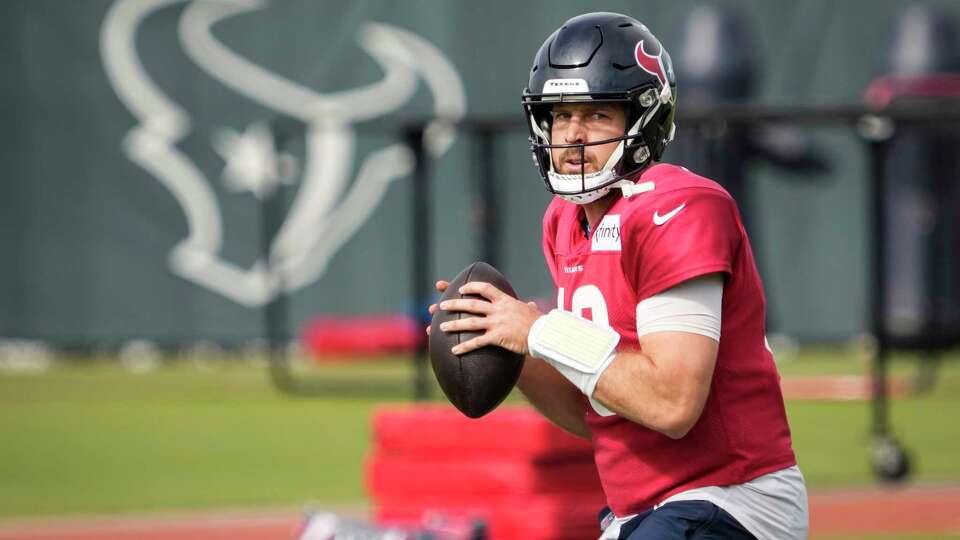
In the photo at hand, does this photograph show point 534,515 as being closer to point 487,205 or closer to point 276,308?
point 487,205

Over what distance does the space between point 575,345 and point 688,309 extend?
11.0 inches

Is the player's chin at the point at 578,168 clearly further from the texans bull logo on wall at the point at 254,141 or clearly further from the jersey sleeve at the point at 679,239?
the texans bull logo on wall at the point at 254,141

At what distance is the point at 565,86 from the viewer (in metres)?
3.91

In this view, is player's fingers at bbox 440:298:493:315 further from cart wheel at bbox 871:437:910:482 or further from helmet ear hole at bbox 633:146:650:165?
cart wheel at bbox 871:437:910:482

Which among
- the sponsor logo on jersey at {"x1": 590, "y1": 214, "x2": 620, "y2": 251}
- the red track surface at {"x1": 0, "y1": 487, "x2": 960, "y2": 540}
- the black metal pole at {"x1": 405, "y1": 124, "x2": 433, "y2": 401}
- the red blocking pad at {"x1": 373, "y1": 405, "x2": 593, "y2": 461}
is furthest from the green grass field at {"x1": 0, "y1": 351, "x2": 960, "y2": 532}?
the sponsor logo on jersey at {"x1": 590, "y1": 214, "x2": 620, "y2": 251}

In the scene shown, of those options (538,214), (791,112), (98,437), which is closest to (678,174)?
(791,112)

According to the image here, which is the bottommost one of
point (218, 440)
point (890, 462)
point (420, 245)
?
point (218, 440)

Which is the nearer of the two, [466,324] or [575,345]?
[575,345]

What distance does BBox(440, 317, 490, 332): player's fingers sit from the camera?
3773 millimetres

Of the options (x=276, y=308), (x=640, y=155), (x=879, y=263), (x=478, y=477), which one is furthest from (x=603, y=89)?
(x=276, y=308)

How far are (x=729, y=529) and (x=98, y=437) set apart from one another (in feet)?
31.4

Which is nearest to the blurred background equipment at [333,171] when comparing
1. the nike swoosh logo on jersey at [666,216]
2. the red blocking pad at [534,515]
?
the red blocking pad at [534,515]

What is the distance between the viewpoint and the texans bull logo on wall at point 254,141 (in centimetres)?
1873

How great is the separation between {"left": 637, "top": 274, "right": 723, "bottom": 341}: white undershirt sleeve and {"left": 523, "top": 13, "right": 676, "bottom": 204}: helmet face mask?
0.39m
